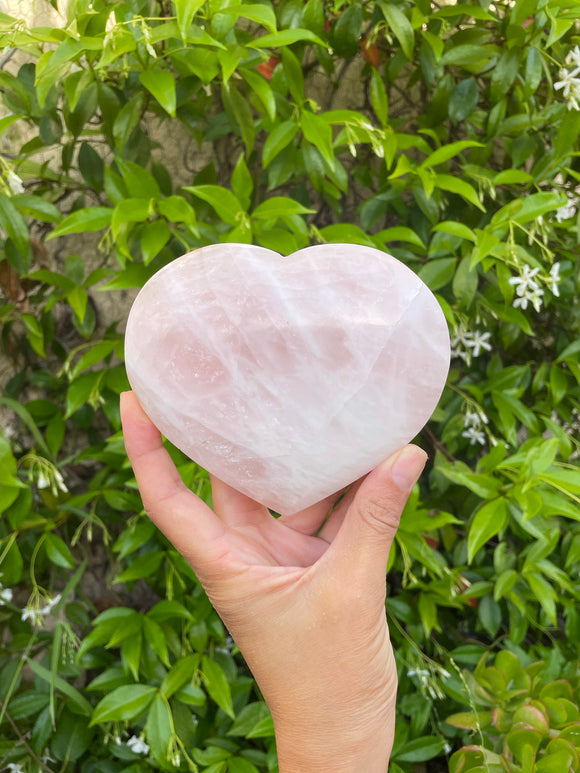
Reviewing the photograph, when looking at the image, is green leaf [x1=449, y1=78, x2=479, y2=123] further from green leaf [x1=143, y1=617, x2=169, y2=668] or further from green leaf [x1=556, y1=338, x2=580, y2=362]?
green leaf [x1=143, y1=617, x2=169, y2=668]

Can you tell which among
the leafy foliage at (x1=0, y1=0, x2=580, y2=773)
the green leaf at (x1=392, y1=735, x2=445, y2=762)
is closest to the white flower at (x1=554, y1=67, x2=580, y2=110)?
the leafy foliage at (x1=0, y1=0, x2=580, y2=773)

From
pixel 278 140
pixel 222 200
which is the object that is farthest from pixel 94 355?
pixel 278 140

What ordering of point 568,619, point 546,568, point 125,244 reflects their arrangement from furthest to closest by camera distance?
point 568,619
point 546,568
point 125,244

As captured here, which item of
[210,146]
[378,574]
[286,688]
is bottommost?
[286,688]

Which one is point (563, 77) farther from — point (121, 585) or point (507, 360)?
point (121, 585)

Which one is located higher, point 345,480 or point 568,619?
point 345,480

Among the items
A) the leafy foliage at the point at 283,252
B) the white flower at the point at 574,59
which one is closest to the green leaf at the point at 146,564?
the leafy foliage at the point at 283,252

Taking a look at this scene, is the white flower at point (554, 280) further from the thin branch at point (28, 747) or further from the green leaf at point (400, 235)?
the thin branch at point (28, 747)

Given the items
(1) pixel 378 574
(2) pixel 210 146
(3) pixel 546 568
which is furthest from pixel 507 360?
(1) pixel 378 574
